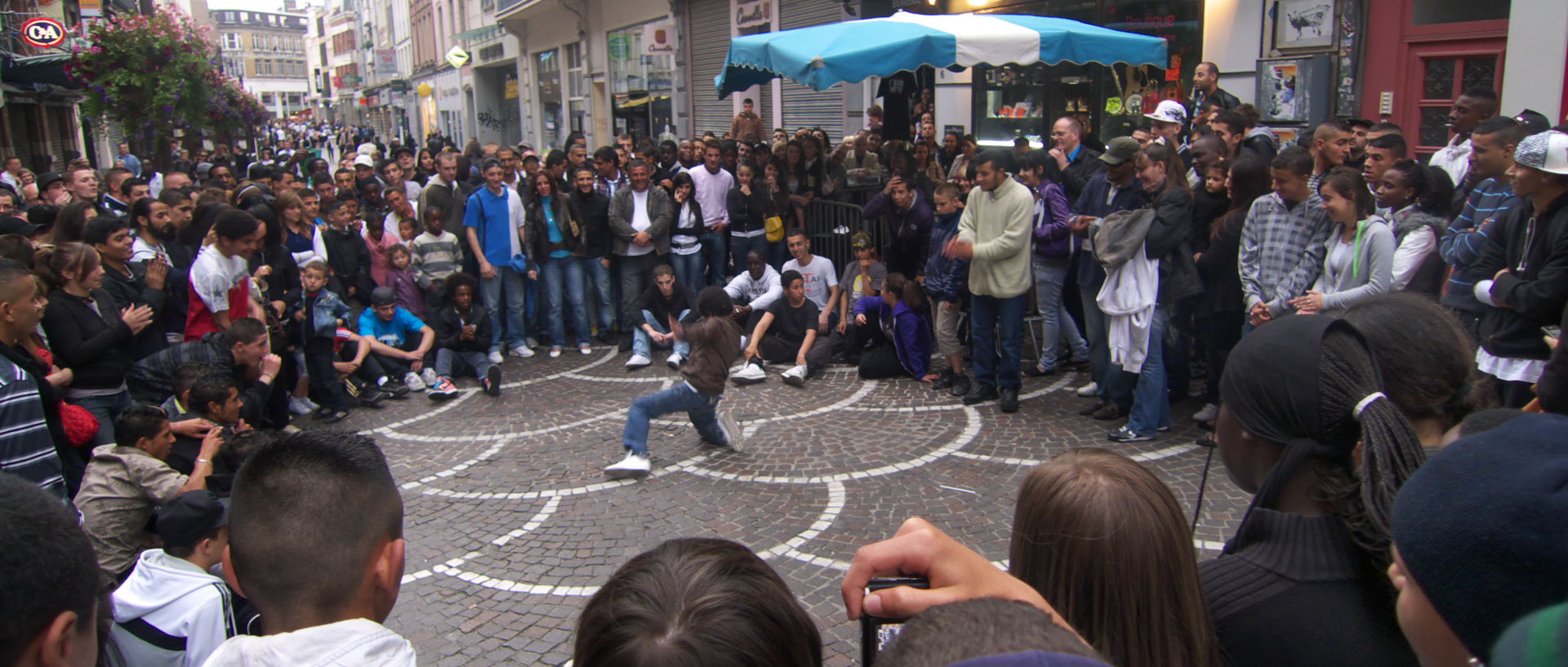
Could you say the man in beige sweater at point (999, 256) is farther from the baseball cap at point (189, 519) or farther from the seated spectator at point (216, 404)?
the baseball cap at point (189, 519)

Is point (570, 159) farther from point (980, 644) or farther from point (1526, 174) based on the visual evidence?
point (980, 644)

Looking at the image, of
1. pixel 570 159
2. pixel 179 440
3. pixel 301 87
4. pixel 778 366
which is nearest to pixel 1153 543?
pixel 179 440

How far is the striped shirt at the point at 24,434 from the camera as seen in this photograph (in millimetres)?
3738

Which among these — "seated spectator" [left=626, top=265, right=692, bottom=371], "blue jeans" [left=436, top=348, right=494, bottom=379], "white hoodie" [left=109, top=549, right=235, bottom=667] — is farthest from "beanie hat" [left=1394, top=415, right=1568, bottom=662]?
"seated spectator" [left=626, top=265, right=692, bottom=371]

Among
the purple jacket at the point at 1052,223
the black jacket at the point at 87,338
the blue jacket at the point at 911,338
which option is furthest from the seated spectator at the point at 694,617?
the blue jacket at the point at 911,338

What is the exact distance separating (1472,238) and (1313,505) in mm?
3840

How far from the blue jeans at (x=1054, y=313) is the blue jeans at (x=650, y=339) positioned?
3.23 meters

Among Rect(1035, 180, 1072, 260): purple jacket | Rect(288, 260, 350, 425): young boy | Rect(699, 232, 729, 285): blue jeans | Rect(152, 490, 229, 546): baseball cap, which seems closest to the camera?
Rect(152, 490, 229, 546): baseball cap

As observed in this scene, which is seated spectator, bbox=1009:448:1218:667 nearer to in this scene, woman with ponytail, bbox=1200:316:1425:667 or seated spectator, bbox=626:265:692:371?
woman with ponytail, bbox=1200:316:1425:667

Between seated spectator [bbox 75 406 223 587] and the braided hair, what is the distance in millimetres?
3755

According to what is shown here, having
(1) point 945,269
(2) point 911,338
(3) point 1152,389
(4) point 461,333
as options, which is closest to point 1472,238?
(3) point 1152,389

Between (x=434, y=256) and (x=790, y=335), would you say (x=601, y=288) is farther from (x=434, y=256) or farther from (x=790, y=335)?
(x=790, y=335)

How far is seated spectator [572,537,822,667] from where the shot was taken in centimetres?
155

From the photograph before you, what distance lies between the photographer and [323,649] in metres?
1.81
